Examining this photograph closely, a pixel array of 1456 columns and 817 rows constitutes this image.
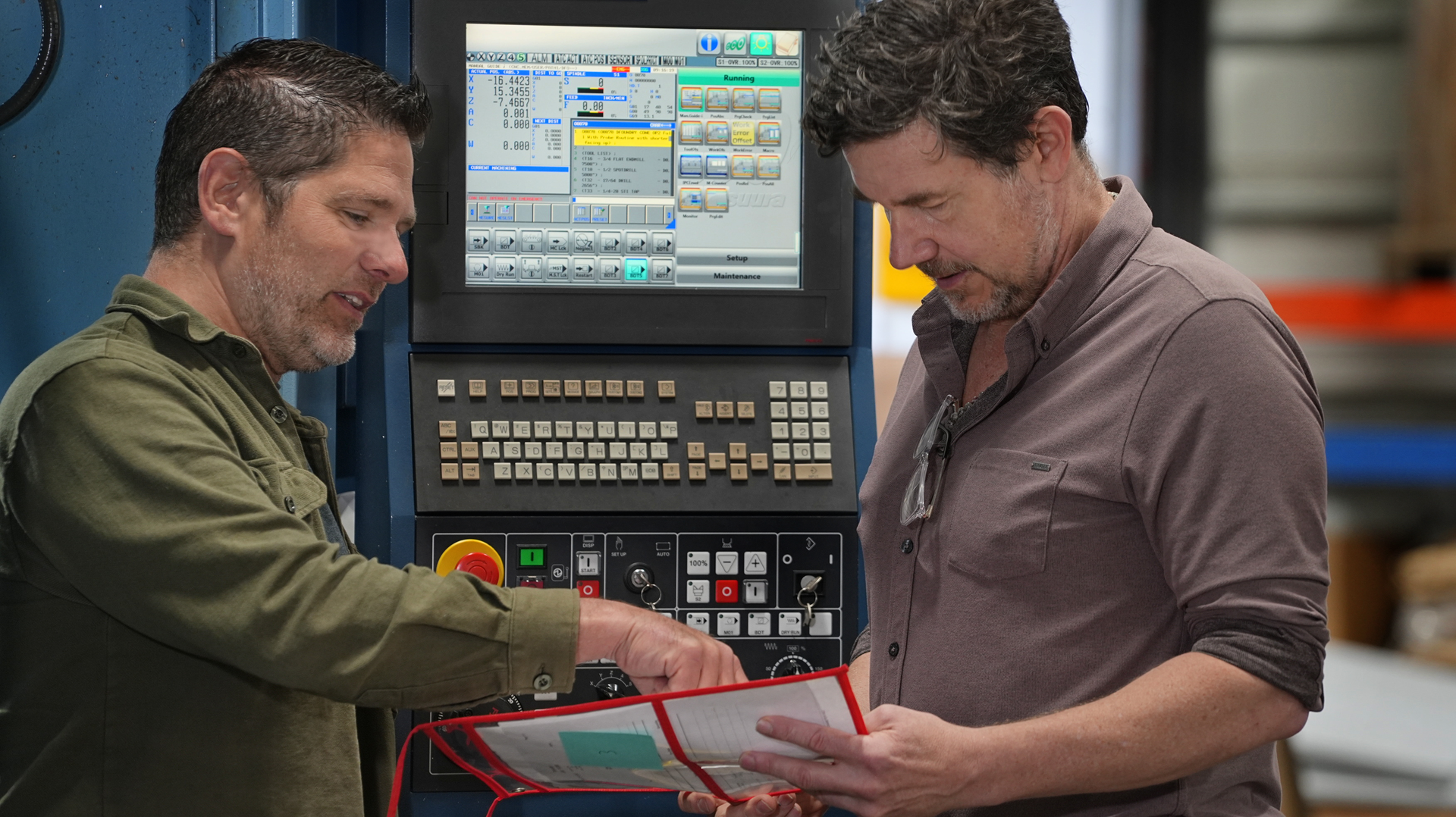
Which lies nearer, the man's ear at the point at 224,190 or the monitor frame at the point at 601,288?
the man's ear at the point at 224,190

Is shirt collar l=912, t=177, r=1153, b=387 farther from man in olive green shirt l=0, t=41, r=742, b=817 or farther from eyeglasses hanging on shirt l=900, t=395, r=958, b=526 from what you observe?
man in olive green shirt l=0, t=41, r=742, b=817

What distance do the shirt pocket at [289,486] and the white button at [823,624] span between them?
0.65 metres

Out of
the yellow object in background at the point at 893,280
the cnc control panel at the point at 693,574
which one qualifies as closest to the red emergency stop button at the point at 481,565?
the cnc control panel at the point at 693,574

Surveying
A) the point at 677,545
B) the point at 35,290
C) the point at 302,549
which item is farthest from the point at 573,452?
the point at 35,290

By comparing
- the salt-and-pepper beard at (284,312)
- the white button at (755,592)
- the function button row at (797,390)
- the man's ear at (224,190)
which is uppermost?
the man's ear at (224,190)

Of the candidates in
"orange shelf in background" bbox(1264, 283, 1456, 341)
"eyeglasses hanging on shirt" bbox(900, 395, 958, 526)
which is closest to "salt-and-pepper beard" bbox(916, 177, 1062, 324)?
"eyeglasses hanging on shirt" bbox(900, 395, 958, 526)

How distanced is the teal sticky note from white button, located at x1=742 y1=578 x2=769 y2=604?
16.7 inches

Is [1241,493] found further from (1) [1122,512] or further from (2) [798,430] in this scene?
(2) [798,430]

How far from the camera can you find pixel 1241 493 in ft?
3.36

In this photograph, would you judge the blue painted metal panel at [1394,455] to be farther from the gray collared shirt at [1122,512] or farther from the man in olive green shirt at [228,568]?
the man in olive green shirt at [228,568]

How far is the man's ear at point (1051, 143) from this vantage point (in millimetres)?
1201

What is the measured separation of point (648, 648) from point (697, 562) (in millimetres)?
430

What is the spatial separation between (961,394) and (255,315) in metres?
0.76

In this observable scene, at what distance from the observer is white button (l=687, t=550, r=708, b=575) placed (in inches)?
61.3
